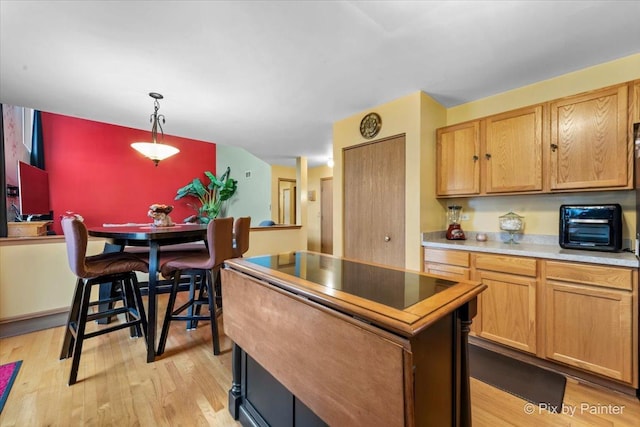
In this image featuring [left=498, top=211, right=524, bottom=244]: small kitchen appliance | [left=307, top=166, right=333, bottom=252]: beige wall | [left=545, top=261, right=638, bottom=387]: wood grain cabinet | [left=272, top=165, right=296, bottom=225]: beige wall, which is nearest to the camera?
[left=545, top=261, right=638, bottom=387]: wood grain cabinet

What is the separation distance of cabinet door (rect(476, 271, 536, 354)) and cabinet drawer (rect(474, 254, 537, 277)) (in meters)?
0.04

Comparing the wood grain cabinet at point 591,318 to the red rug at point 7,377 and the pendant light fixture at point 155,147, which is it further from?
the pendant light fixture at point 155,147

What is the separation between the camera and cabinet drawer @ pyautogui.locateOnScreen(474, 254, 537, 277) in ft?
6.45

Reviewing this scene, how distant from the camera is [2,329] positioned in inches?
96.3

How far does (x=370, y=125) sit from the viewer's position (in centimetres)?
297

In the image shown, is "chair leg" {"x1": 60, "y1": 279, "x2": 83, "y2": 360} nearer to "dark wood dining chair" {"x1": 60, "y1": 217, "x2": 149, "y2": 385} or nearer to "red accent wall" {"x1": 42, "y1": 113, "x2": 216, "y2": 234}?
"dark wood dining chair" {"x1": 60, "y1": 217, "x2": 149, "y2": 385}

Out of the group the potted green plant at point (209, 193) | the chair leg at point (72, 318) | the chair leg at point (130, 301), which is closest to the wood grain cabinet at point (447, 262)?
the chair leg at point (130, 301)

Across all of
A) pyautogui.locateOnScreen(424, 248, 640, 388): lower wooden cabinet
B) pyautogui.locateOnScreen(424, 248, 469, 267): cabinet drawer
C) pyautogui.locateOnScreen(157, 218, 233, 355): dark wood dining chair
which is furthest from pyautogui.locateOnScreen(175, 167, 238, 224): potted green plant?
pyautogui.locateOnScreen(424, 248, 640, 388): lower wooden cabinet

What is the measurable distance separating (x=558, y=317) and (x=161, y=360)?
2.96 m

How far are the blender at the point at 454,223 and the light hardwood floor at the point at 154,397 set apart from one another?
4.22 feet

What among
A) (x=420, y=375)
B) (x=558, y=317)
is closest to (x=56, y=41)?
(x=420, y=375)

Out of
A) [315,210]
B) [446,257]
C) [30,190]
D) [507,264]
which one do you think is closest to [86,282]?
[30,190]

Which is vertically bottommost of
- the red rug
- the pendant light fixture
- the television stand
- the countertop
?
the red rug

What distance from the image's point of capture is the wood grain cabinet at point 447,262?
230 cm
